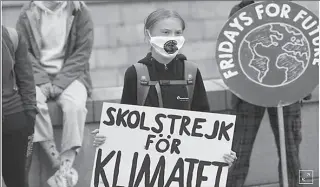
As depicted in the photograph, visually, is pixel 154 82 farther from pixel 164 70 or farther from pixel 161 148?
pixel 161 148

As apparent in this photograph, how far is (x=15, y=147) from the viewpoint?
416 centimetres

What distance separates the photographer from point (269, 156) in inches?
215

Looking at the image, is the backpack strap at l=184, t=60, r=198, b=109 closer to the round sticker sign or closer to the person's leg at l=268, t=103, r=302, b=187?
the round sticker sign

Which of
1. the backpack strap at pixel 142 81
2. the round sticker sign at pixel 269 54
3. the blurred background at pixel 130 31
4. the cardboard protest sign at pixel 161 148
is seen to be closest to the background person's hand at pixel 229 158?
the cardboard protest sign at pixel 161 148

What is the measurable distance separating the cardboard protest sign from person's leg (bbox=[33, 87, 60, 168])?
1435 mm

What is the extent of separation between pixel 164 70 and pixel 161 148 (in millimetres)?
391

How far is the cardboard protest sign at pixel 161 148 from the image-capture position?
3.49 meters

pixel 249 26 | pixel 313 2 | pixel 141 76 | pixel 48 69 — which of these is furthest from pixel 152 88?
pixel 313 2

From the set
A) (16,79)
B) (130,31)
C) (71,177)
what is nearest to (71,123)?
(71,177)

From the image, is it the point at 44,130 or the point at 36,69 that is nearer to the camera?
the point at 44,130

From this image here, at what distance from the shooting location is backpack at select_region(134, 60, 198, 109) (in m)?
3.57

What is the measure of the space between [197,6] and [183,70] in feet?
15.8

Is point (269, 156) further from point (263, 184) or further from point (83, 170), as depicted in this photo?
point (83, 170)

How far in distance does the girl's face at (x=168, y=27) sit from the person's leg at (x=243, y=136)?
1.41 metres
